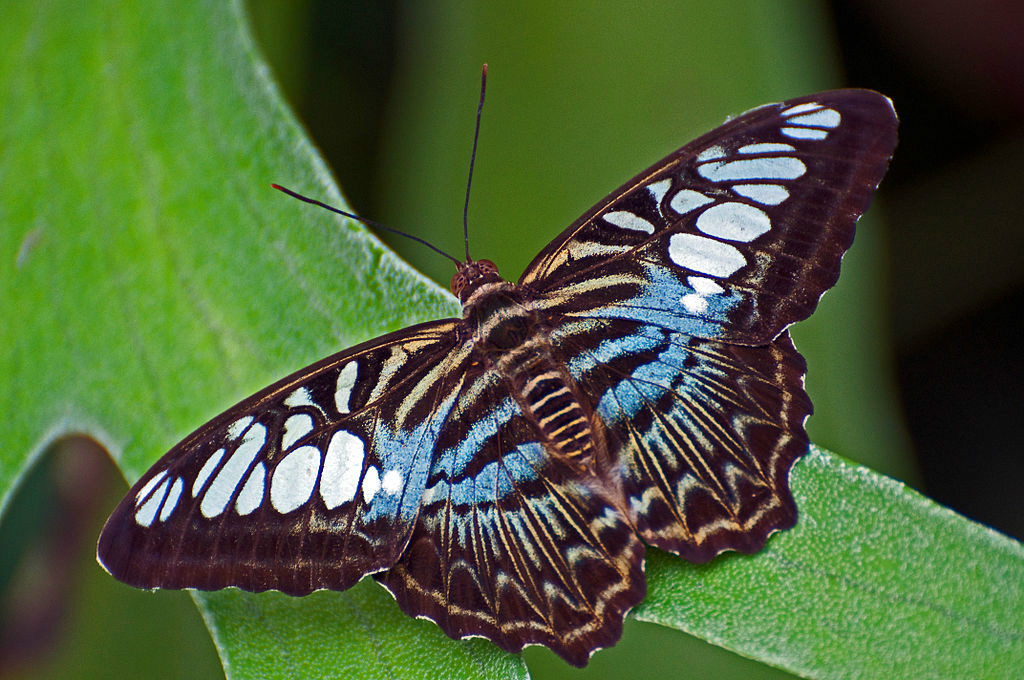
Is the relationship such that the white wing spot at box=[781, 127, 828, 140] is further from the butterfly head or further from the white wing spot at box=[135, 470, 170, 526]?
the white wing spot at box=[135, 470, 170, 526]

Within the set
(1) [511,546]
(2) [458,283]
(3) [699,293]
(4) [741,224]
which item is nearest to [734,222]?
(4) [741,224]

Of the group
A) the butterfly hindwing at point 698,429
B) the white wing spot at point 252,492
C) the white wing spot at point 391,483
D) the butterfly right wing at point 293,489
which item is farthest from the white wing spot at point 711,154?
the white wing spot at point 252,492

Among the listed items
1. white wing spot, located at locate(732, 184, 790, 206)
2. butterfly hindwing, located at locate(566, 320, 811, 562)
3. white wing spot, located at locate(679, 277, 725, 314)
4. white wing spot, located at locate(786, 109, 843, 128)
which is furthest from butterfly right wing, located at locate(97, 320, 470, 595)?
white wing spot, located at locate(786, 109, 843, 128)

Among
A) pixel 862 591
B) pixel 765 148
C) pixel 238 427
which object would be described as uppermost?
pixel 765 148

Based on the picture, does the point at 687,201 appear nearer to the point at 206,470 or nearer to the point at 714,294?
the point at 714,294

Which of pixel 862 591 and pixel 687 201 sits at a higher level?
pixel 687 201

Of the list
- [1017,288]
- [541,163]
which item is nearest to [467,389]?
[541,163]

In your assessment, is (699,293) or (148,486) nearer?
(148,486)
